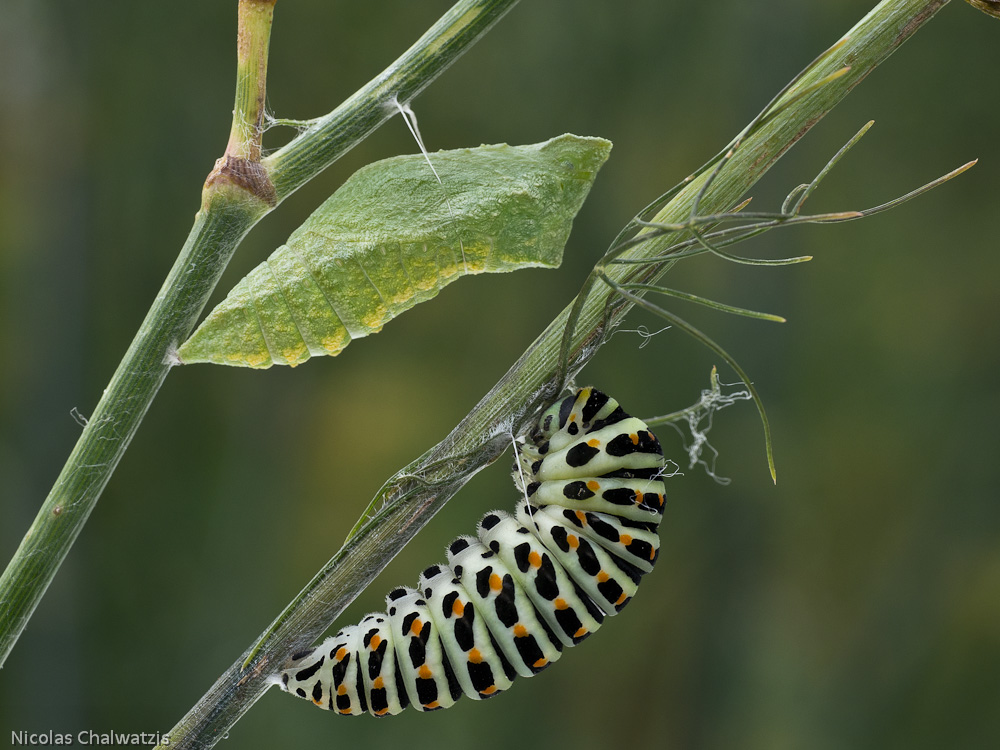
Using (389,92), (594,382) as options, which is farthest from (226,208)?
(594,382)

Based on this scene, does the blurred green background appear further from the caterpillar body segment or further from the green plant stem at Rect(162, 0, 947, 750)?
the green plant stem at Rect(162, 0, 947, 750)

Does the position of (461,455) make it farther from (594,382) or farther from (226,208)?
(594,382)

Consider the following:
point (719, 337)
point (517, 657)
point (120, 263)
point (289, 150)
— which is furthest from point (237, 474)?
point (289, 150)

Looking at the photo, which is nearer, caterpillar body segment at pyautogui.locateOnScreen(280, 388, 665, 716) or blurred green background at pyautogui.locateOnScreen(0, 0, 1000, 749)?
caterpillar body segment at pyautogui.locateOnScreen(280, 388, 665, 716)

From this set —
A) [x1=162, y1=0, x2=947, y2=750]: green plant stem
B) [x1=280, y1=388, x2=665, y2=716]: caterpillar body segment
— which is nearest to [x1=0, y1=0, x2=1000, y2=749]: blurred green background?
[x1=280, y1=388, x2=665, y2=716]: caterpillar body segment

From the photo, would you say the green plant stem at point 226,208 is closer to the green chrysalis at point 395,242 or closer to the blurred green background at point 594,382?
the green chrysalis at point 395,242

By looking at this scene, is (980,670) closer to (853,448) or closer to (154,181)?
(853,448)
